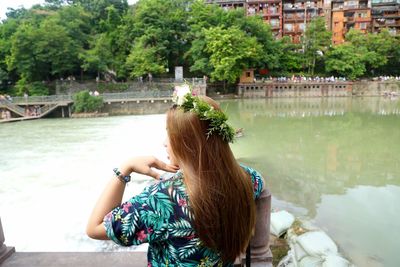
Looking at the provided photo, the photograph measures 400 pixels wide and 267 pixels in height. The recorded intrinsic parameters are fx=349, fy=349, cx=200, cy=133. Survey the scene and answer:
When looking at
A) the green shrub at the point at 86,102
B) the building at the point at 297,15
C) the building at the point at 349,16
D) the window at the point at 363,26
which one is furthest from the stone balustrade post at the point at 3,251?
the window at the point at 363,26

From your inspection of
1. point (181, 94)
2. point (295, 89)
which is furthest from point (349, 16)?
point (181, 94)

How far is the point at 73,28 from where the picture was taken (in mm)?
28172

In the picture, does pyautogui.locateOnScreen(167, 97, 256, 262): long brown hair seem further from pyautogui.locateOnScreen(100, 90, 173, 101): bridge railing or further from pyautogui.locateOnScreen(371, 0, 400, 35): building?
pyautogui.locateOnScreen(371, 0, 400, 35): building

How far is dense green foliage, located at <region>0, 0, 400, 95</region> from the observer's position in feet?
85.7

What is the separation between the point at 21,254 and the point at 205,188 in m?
2.25

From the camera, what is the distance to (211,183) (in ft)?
3.58

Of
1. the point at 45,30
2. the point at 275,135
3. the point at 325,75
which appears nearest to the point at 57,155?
the point at 275,135

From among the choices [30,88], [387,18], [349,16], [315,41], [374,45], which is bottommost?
[30,88]

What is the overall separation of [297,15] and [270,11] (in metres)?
2.92

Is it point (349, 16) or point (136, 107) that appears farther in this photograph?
point (349, 16)

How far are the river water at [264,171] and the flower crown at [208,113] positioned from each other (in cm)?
29

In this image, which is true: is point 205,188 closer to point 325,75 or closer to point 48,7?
point 325,75

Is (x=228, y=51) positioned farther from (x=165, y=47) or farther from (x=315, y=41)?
(x=315, y=41)

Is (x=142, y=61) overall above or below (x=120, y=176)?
above
